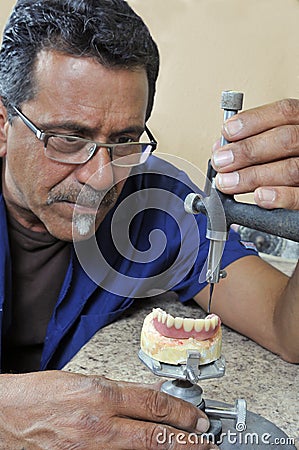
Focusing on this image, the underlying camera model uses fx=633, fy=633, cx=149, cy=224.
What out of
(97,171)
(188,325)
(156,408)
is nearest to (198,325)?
(188,325)

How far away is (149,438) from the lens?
0.87 metres

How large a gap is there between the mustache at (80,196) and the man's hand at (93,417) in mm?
539

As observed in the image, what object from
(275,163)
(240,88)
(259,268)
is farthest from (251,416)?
(240,88)

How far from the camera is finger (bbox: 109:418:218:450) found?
2.86 feet

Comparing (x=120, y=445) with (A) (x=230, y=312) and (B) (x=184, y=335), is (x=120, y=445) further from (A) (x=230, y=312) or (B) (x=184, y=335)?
(A) (x=230, y=312)

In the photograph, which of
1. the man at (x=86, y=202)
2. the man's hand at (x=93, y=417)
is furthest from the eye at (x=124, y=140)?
the man's hand at (x=93, y=417)

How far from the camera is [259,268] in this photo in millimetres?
1518

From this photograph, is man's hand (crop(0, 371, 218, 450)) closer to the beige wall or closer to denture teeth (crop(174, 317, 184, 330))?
denture teeth (crop(174, 317, 184, 330))

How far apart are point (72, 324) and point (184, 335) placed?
625 millimetres

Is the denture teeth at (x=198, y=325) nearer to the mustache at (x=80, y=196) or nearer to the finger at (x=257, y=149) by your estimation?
the finger at (x=257, y=149)

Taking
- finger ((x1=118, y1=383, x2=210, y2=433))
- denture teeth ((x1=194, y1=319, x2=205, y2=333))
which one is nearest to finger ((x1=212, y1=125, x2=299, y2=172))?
denture teeth ((x1=194, y1=319, x2=205, y2=333))

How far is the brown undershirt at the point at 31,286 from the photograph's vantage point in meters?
1.62

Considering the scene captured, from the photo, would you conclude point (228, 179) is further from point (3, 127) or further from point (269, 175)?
point (3, 127)
